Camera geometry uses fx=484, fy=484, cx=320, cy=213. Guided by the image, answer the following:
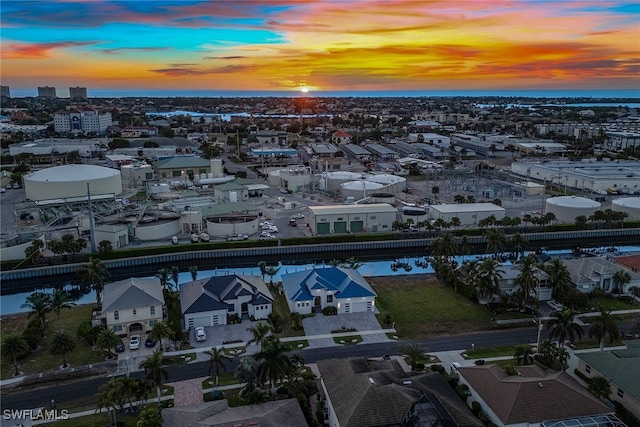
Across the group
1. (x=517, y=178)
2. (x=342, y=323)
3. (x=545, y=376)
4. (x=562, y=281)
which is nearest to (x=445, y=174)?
(x=517, y=178)

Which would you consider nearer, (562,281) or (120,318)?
(120,318)

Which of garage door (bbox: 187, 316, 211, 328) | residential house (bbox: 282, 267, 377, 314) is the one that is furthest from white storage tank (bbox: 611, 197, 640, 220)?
garage door (bbox: 187, 316, 211, 328)

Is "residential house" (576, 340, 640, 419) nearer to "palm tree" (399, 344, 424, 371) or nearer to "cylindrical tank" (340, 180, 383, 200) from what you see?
"palm tree" (399, 344, 424, 371)

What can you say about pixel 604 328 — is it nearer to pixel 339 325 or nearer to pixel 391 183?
pixel 339 325

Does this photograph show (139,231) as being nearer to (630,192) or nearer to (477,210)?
(477,210)

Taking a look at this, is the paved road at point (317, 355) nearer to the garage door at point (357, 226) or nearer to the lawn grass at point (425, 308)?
the lawn grass at point (425, 308)
